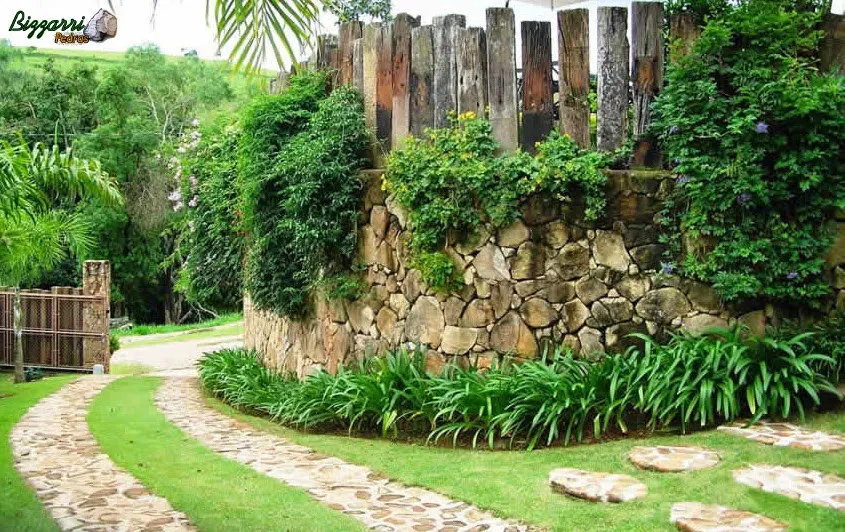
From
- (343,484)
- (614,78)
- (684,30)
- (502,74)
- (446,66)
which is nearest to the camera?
(343,484)

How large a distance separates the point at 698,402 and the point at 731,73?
257 centimetres

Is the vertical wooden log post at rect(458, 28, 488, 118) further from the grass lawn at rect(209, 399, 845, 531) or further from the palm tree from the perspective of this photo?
the palm tree

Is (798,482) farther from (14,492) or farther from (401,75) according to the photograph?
(401,75)

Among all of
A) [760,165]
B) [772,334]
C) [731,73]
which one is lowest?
[772,334]

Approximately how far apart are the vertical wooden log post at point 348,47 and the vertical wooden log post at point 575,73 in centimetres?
227

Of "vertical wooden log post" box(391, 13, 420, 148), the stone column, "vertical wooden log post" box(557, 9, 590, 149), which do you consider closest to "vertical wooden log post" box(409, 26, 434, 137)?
"vertical wooden log post" box(391, 13, 420, 148)

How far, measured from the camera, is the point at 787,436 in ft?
17.6

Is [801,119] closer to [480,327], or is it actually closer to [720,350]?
[720,350]

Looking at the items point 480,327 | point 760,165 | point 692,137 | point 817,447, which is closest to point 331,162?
point 480,327

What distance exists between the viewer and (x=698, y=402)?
5.94 m

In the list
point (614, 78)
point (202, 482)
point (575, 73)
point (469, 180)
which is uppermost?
point (575, 73)

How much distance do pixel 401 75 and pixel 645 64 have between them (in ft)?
7.48

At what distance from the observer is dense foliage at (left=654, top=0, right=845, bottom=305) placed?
6.21m

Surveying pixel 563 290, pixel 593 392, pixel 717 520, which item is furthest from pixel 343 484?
pixel 563 290
